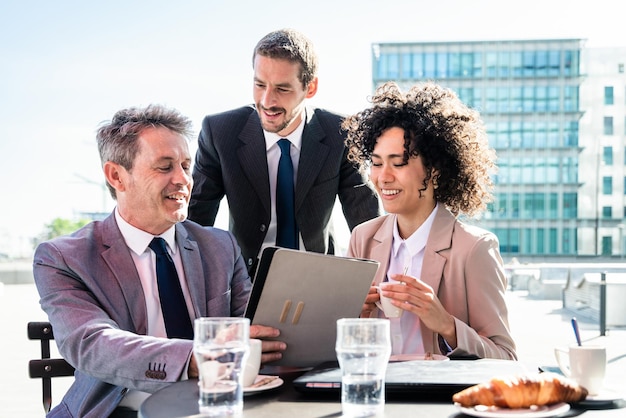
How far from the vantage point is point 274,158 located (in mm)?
3350

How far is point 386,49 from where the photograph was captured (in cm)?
4509

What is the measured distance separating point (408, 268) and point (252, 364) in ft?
3.33

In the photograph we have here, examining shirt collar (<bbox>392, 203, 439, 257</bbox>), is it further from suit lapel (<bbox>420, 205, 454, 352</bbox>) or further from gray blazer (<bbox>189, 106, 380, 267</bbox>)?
gray blazer (<bbox>189, 106, 380, 267</bbox>)

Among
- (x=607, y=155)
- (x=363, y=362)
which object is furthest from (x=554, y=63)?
(x=363, y=362)

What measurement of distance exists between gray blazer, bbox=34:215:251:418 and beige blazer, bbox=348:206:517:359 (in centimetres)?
54

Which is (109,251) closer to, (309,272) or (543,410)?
(309,272)

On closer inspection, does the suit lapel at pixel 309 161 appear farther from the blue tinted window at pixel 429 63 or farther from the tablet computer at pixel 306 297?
the blue tinted window at pixel 429 63

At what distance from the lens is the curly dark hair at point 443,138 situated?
8.21ft

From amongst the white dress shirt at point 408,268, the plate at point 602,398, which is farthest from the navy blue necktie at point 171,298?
the plate at point 602,398

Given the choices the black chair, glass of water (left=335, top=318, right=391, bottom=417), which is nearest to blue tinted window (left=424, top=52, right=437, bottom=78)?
the black chair

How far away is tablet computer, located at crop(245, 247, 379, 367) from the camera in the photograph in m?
1.67

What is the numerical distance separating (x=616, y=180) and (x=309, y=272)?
47.5 m

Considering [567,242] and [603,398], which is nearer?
[603,398]

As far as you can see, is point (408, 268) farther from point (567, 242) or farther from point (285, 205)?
point (567, 242)
